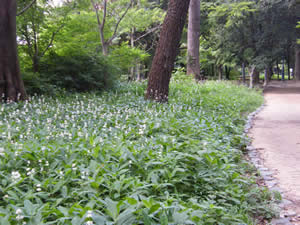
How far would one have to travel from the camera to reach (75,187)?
2.83 metres

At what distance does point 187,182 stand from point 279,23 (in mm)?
22794

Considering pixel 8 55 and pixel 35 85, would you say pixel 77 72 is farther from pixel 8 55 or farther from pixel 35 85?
pixel 8 55

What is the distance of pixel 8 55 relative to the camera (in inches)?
293

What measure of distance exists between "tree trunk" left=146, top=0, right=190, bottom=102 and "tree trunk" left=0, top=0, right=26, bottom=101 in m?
3.65

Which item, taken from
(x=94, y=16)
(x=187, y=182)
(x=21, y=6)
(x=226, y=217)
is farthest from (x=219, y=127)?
(x=94, y=16)

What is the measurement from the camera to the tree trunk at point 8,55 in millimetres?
7344

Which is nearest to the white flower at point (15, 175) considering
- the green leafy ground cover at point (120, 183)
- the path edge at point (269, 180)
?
the green leafy ground cover at point (120, 183)

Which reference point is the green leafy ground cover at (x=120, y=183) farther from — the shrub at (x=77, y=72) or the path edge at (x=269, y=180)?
the shrub at (x=77, y=72)

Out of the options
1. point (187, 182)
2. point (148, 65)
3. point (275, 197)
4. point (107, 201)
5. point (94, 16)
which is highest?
point (94, 16)

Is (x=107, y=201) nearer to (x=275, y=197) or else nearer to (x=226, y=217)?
(x=226, y=217)

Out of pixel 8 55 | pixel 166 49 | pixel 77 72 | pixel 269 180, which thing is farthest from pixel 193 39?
pixel 269 180

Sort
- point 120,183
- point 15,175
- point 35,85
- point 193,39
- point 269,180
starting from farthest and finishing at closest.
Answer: point 193,39 → point 35,85 → point 269,180 → point 120,183 → point 15,175

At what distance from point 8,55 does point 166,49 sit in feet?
14.1

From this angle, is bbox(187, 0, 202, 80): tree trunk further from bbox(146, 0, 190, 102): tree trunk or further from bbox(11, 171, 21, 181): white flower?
bbox(11, 171, 21, 181): white flower
